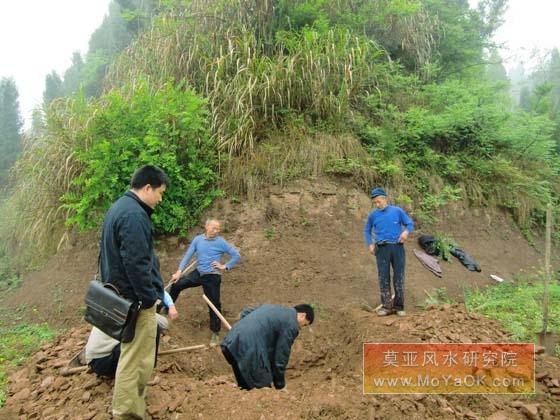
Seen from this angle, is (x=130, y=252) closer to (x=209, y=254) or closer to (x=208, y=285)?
(x=209, y=254)

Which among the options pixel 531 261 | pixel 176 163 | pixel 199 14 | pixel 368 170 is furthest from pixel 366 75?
pixel 531 261

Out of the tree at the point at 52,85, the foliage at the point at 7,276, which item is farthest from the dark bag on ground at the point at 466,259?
the tree at the point at 52,85

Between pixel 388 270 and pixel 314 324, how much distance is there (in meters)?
1.23

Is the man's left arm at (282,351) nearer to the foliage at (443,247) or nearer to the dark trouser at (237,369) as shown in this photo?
the dark trouser at (237,369)

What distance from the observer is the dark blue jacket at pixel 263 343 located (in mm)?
3105

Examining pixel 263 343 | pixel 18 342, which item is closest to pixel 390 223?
pixel 263 343

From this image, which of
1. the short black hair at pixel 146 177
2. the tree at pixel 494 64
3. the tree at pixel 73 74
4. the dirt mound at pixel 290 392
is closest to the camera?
the short black hair at pixel 146 177

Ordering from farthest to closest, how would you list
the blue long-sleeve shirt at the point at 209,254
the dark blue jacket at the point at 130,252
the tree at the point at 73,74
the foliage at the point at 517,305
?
the tree at the point at 73,74
the blue long-sleeve shirt at the point at 209,254
the foliage at the point at 517,305
the dark blue jacket at the point at 130,252

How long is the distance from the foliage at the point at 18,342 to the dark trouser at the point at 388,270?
13.6 ft

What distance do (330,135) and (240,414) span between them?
525cm

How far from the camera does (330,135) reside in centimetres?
700

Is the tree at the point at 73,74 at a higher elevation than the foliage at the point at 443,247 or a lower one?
higher

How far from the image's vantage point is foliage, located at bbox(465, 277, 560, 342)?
172 inches

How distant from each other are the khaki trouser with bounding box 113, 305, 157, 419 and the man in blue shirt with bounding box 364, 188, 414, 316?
3.11 metres
